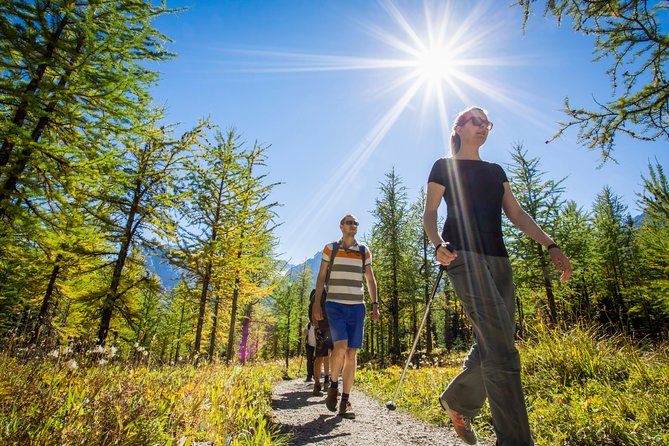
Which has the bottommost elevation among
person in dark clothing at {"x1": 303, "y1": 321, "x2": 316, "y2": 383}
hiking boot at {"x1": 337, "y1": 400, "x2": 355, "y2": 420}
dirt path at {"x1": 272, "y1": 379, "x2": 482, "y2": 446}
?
dirt path at {"x1": 272, "y1": 379, "x2": 482, "y2": 446}

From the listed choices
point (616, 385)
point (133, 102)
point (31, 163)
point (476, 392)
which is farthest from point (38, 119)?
point (616, 385)

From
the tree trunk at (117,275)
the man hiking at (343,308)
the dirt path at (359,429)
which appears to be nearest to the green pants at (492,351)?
the dirt path at (359,429)

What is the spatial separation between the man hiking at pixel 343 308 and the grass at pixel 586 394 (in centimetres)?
120

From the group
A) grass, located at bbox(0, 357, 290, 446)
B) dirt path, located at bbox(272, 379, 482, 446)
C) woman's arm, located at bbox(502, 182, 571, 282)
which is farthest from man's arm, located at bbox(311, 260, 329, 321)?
woman's arm, located at bbox(502, 182, 571, 282)

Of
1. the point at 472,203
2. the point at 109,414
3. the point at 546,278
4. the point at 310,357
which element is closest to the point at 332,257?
the point at 472,203

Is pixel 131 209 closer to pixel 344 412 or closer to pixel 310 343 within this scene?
pixel 310 343

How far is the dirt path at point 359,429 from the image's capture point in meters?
3.17

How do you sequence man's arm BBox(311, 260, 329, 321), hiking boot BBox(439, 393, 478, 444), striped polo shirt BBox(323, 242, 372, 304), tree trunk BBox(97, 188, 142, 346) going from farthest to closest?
tree trunk BBox(97, 188, 142, 346) < man's arm BBox(311, 260, 329, 321) < striped polo shirt BBox(323, 242, 372, 304) < hiking boot BBox(439, 393, 478, 444)

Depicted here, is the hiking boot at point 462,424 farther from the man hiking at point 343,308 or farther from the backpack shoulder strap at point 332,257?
the backpack shoulder strap at point 332,257

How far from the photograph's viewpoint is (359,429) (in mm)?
3600

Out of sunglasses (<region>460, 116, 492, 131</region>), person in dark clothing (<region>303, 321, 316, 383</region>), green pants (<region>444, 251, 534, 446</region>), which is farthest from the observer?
person in dark clothing (<region>303, 321, 316, 383</region>)

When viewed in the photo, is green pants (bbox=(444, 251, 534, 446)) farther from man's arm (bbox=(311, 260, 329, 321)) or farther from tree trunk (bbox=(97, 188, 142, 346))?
tree trunk (bbox=(97, 188, 142, 346))

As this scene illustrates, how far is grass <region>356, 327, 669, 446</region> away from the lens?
2.66 metres

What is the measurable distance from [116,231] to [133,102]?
551 cm
